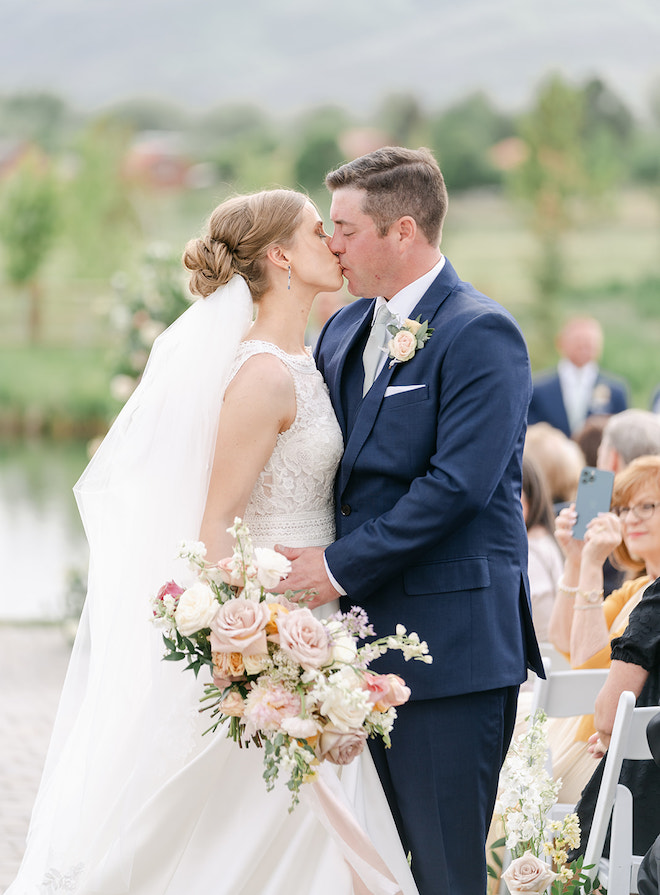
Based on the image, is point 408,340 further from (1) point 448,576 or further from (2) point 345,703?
(2) point 345,703

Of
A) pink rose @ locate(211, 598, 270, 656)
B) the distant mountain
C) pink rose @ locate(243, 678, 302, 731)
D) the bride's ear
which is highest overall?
the distant mountain

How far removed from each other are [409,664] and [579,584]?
1.00 m

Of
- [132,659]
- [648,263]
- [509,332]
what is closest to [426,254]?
[509,332]

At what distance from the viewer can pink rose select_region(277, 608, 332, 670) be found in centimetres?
256

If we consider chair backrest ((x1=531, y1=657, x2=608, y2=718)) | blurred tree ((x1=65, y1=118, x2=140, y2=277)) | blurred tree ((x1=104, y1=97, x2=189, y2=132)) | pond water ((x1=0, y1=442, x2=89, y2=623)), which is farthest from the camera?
blurred tree ((x1=104, y1=97, x2=189, y2=132))

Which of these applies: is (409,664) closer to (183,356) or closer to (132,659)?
(132,659)

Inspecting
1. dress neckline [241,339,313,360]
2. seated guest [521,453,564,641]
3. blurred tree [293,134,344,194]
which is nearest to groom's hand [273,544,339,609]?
dress neckline [241,339,313,360]

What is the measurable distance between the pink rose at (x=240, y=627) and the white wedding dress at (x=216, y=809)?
0.55m

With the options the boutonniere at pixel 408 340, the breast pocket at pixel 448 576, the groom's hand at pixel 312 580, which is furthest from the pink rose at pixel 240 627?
the boutonniere at pixel 408 340

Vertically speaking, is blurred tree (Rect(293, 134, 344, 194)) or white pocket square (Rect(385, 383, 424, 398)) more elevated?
white pocket square (Rect(385, 383, 424, 398))

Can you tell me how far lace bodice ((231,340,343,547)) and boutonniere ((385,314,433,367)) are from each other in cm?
28

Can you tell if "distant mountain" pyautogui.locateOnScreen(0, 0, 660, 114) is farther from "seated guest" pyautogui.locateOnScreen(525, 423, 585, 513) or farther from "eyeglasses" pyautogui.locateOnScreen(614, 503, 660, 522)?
"eyeglasses" pyautogui.locateOnScreen(614, 503, 660, 522)

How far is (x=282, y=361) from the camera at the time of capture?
328 centimetres

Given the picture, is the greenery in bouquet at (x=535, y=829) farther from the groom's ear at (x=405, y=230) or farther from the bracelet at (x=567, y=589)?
the groom's ear at (x=405, y=230)
